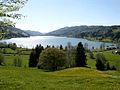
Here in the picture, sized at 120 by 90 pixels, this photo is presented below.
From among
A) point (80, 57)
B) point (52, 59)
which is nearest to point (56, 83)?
point (52, 59)

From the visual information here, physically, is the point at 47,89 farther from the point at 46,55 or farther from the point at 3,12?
the point at 46,55

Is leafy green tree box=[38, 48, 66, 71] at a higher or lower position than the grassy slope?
lower

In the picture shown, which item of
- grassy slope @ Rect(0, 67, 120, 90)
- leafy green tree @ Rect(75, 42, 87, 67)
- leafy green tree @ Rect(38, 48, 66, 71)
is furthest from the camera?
leafy green tree @ Rect(75, 42, 87, 67)

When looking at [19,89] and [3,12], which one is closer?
[3,12]

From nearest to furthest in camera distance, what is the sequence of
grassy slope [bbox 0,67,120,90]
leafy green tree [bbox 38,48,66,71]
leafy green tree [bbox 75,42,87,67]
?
1. grassy slope [bbox 0,67,120,90]
2. leafy green tree [bbox 38,48,66,71]
3. leafy green tree [bbox 75,42,87,67]

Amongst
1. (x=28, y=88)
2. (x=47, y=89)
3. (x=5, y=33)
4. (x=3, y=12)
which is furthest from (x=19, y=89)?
(x=3, y=12)

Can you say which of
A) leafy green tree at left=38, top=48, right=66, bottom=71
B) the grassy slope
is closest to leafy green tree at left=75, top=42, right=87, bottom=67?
leafy green tree at left=38, top=48, right=66, bottom=71

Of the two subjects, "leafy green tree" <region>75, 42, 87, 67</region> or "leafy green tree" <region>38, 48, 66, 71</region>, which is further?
"leafy green tree" <region>75, 42, 87, 67</region>

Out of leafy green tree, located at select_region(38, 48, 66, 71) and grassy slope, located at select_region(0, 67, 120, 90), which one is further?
leafy green tree, located at select_region(38, 48, 66, 71)

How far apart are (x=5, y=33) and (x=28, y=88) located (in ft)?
21.1

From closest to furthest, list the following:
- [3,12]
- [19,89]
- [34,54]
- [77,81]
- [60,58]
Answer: [3,12], [19,89], [77,81], [60,58], [34,54]

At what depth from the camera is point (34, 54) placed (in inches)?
5768

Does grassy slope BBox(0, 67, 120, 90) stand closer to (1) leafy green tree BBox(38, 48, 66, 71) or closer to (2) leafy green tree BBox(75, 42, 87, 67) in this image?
(1) leafy green tree BBox(38, 48, 66, 71)

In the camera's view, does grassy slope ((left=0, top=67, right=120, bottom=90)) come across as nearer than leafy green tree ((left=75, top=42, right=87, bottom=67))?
Yes
